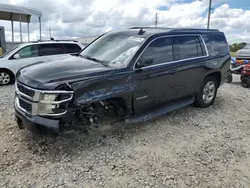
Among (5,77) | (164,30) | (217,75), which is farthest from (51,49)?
(217,75)

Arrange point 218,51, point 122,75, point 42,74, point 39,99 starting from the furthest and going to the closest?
1. point 218,51
2. point 122,75
3. point 42,74
4. point 39,99

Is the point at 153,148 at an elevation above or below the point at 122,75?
below

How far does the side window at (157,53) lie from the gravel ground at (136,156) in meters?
1.28

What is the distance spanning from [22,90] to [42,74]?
432 mm

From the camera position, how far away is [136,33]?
14.9 feet

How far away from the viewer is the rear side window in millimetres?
5766

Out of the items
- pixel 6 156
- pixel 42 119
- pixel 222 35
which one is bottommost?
pixel 6 156

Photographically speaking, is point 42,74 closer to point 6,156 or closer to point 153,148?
point 6,156

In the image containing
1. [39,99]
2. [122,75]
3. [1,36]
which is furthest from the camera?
[1,36]

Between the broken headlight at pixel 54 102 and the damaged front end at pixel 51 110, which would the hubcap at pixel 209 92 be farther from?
the broken headlight at pixel 54 102

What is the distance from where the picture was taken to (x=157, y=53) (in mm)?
4391

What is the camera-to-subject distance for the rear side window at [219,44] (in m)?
5.77

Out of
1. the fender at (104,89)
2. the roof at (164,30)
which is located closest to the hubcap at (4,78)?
the roof at (164,30)

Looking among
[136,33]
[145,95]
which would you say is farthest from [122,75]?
[136,33]
